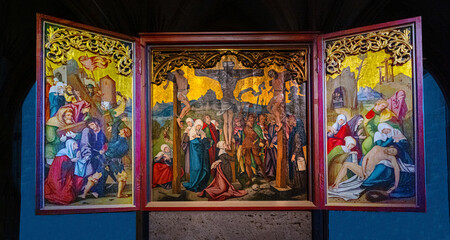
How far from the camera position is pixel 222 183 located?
409cm

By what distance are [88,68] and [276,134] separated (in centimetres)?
231

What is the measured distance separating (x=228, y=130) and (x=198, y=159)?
0.52 metres

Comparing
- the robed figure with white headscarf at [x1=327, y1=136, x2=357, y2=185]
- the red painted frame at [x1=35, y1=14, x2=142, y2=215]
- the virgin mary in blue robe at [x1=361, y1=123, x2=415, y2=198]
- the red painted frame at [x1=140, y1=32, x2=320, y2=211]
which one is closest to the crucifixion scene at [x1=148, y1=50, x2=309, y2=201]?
the red painted frame at [x1=140, y1=32, x2=320, y2=211]

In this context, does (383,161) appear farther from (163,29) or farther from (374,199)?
(163,29)

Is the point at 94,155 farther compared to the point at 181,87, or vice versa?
the point at 181,87

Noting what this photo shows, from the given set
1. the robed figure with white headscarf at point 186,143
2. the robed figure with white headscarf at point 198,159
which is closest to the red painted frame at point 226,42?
the robed figure with white headscarf at point 198,159

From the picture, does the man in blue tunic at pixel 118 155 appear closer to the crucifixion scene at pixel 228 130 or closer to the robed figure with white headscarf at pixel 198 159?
the crucifixion scene at pixel 228 130

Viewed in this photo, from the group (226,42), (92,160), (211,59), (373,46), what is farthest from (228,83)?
(92,160)

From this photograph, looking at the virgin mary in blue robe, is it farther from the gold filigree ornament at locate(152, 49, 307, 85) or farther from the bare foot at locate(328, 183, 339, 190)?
the gold filigree ornament at locate(152, 49, 307, 85)

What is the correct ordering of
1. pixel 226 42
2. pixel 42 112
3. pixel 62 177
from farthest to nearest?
pixel 226 42 → pixel 62 177 → pixel 42 112

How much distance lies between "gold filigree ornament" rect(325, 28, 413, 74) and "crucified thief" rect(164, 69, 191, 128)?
5.67 feet

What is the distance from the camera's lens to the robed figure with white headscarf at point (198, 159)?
4.09 metres

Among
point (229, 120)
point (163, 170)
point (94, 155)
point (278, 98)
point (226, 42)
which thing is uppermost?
point (226, 42)

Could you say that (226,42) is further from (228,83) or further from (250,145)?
(250,145)
